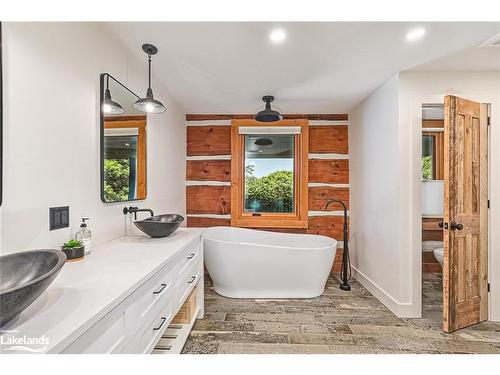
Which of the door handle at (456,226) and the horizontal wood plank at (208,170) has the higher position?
the horizontal wood plank at (208,170)

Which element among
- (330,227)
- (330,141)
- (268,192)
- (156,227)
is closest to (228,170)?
(268,192)

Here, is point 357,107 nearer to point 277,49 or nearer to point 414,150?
point 414,150

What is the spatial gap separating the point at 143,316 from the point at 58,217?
742 millimetres

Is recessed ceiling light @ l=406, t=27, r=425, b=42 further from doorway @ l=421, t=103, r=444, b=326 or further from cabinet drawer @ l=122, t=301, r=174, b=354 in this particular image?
cabinet drawer @ l=122, t=301, r=174, b=354

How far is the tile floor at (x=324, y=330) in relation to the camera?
194 cm

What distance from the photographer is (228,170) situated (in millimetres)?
3805

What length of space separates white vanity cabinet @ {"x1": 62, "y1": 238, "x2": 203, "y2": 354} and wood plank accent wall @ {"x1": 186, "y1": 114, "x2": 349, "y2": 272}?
76.3 inches

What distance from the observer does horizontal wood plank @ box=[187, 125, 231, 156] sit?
3.80 meters

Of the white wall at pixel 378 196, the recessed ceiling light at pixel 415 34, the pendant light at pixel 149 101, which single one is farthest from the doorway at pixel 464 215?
the pendant light at pixel 149 101

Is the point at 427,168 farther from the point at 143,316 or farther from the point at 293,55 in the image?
the point at 143,316

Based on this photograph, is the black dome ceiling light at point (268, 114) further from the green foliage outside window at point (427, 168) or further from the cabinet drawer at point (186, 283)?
the green foliage outside window at point (427, 168)

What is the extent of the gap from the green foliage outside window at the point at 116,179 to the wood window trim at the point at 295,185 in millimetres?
1904

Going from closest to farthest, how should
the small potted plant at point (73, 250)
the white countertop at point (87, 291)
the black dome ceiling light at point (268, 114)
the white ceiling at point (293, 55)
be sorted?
the white countertop at point (87, 291) → the small potted plant at point (73, 250) → the white ceiling at point (293, 55) → the black dome ceiling light at point (268, 114)
